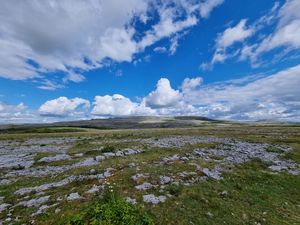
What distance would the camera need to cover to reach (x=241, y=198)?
15641 mm

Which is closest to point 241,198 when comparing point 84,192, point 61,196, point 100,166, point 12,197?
point 84,192

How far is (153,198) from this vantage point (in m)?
14.9

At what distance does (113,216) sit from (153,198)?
13.4ft

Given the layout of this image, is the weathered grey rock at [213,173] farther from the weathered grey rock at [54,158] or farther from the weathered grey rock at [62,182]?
the weathered grey rock at [54,158]

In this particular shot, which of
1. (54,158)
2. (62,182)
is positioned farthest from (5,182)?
(54,158)

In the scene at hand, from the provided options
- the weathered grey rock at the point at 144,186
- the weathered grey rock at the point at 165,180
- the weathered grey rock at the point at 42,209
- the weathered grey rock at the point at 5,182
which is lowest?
the weathered grey rock at the point at 42,209

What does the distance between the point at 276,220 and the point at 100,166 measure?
653 inches

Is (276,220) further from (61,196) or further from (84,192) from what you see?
(61,196)

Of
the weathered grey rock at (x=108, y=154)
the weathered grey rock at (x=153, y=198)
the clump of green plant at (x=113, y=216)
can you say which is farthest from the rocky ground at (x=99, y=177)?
the clump of green plant at (x=113, y=216)

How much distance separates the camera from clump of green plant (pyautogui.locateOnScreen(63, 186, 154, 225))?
11250 millimetres

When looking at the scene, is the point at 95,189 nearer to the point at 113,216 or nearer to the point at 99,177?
the point at 99,177

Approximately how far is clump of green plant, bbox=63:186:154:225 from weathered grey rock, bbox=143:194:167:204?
1.52 metres

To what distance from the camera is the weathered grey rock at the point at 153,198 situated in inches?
572

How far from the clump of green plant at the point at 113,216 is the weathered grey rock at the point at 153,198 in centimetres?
152
